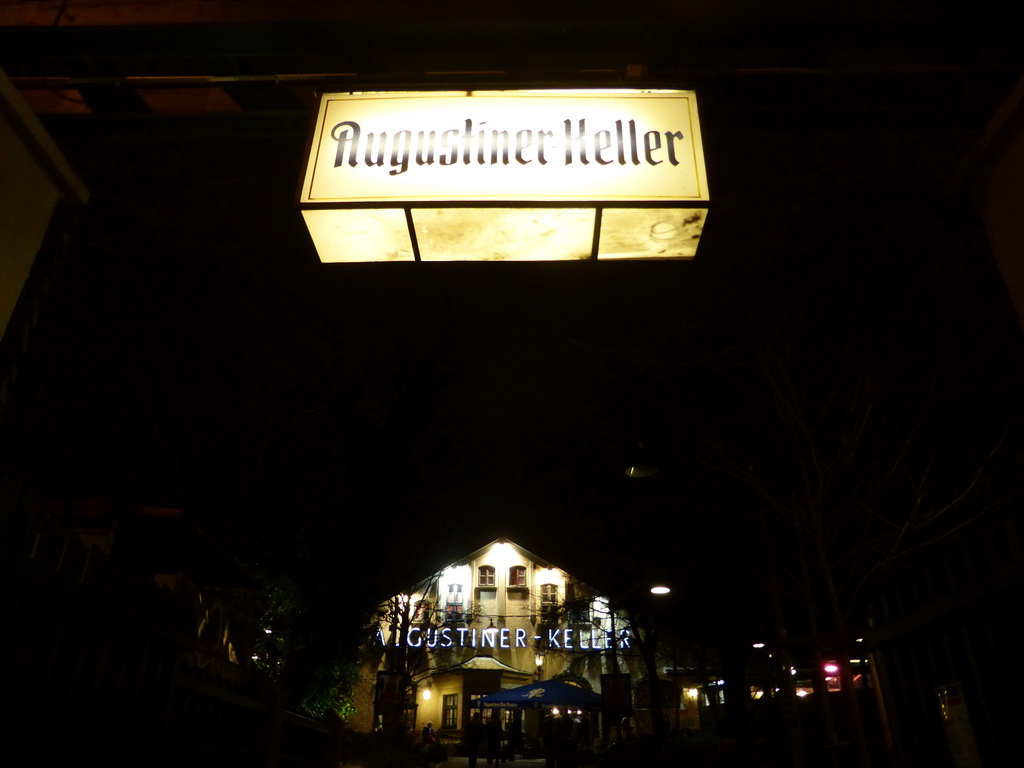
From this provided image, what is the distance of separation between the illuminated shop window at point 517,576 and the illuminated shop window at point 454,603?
3393 mm

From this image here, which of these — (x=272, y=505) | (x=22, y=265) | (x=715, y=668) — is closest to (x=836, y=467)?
(x=22, y=265)

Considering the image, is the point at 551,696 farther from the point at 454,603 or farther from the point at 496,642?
the point at 454,603

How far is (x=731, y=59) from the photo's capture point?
505cm

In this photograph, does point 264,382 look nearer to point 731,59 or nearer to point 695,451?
point 695,451

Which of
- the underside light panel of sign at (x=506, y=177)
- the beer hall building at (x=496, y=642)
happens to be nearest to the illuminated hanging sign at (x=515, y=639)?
the beer hall building at (x=496, y=642)

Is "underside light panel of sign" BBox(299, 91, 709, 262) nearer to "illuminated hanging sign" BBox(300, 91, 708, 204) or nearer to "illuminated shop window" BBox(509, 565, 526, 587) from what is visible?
"illuminated hanging sign" BBox(300, 91, 708, 204)

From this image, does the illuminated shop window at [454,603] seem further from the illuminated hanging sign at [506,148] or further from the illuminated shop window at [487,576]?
the illuminated hanging sign at [506,148]

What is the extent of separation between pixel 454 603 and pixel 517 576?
4.48 meters

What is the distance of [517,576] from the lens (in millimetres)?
46406

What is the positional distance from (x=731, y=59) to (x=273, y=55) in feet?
10.7

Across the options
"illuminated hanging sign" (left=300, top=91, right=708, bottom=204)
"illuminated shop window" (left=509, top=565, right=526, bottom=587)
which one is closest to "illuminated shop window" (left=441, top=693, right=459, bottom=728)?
"illuminated shop window" (left=509, top=565, right=526, bottom=587)

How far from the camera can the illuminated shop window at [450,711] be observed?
42.2 meters

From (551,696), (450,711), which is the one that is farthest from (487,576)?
(551,696)

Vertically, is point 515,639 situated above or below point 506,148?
above
